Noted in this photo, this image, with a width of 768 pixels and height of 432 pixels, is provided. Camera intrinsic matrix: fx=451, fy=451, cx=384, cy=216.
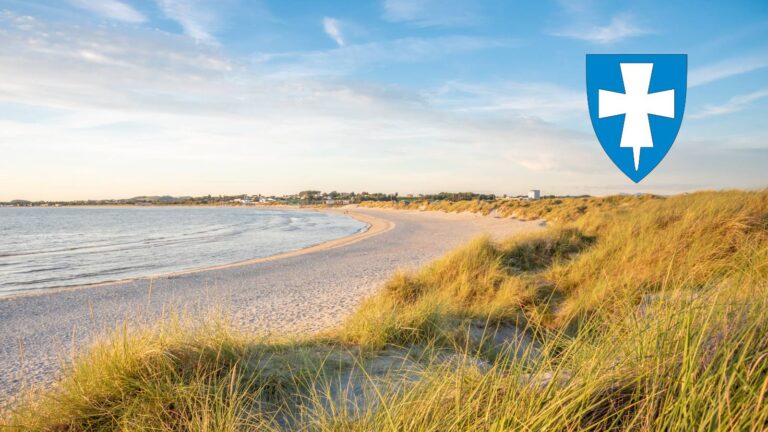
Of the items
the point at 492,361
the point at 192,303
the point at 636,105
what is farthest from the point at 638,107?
the point at 192,303

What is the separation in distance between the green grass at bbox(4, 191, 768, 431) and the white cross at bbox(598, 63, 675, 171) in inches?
60.7

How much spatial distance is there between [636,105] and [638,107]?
1.3 inches

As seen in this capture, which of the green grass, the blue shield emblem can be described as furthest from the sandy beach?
the blue shield emblem

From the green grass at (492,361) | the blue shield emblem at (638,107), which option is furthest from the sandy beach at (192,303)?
the blue shield emblem at (638,107)

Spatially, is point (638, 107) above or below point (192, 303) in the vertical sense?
above

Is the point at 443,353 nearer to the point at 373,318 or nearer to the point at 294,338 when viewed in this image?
the point at 373,318

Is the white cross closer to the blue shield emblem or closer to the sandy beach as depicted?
the blue shield emblem

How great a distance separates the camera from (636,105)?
5.23 m

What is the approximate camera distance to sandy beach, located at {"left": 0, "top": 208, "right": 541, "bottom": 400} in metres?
6.35

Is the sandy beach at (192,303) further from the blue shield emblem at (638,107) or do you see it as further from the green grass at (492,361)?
the blue shield emblem at (638,107)

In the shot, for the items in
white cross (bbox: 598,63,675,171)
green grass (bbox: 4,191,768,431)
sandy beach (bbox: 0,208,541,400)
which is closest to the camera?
green grass (bbox: 4,191,768,431)

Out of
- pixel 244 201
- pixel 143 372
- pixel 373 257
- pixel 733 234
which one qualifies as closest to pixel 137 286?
pixel 373 257

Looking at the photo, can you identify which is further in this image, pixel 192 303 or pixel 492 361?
pixel 192 303

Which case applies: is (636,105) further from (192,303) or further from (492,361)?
(192,303)
